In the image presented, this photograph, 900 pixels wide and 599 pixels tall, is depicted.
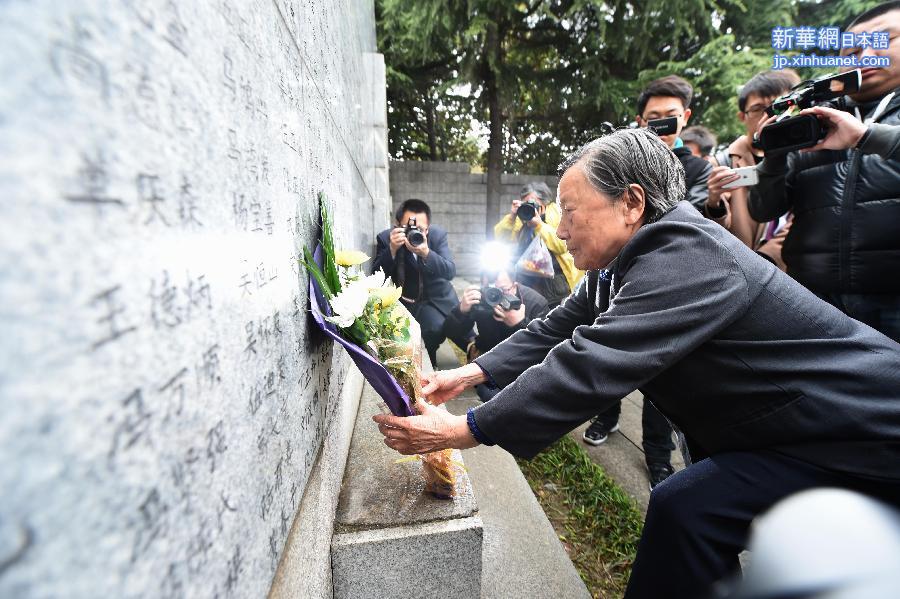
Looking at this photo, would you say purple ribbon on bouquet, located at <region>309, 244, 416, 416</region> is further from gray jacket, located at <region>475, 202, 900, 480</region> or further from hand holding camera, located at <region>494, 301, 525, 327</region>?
hand holding camera, located at <region>494, 301, 525, 327</region>

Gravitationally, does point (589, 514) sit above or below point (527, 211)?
below

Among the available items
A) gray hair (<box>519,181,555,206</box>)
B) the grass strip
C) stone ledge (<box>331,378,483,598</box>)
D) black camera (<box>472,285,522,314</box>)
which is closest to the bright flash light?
black camera (<box>472,285,522,314</box>)

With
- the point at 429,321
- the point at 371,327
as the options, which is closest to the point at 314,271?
the point at 371,327

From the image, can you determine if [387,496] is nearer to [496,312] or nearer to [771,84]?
[496,312]

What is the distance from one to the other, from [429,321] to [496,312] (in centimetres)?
104

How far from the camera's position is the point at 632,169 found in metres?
1.44

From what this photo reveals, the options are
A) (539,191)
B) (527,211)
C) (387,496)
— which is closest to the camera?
(387,496)

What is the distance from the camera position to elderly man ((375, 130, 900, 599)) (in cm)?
123

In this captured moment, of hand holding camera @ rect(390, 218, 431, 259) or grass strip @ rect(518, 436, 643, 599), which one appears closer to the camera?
grass strip @ rect(518, 436, 643, 599)

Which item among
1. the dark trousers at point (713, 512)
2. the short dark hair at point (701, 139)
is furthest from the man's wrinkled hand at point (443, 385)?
the short dark hair at point (701, 139)

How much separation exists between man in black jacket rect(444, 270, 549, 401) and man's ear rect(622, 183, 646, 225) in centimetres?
170

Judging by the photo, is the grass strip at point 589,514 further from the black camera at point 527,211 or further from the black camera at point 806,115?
the black camera at point 806,115

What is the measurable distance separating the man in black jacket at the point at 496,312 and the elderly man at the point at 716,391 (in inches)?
71.1

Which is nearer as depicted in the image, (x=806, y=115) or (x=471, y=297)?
(x=806, y=115)
